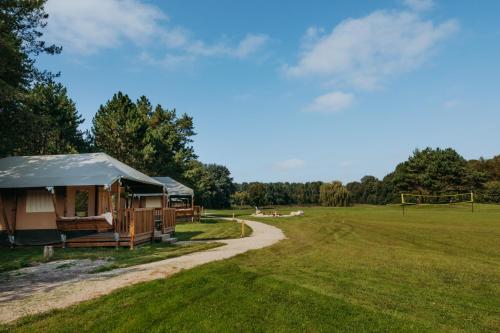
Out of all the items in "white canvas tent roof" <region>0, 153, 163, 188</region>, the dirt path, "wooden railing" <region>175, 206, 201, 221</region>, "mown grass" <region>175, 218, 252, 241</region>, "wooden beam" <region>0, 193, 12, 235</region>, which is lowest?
"mown grass" <region>175, 218, 252, 241</region>

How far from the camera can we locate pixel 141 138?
132ft

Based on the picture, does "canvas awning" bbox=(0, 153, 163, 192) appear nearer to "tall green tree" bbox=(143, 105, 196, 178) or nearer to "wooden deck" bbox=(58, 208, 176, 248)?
"wooden deck" bbox=(58, 208, 176, 248)

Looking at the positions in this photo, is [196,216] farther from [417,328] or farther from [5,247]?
[417,328]

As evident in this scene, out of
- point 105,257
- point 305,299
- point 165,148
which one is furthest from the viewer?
point 165,148

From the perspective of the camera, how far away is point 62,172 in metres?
17.9

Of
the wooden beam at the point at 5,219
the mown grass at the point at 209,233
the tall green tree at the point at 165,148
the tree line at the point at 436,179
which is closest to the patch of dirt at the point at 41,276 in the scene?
the wooden beam at the point at 5,219

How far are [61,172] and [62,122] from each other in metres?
26.7

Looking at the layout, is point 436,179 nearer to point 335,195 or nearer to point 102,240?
point 335,195

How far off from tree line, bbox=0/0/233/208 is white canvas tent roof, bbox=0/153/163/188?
4.97 ft

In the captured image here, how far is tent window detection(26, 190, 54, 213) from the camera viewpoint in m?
18.1

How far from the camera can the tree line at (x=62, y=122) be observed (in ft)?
61.8

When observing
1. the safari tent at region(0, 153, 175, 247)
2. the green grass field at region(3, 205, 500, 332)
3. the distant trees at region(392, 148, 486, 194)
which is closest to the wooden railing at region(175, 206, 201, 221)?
the safari tent at region(0, 153, 175, 247)

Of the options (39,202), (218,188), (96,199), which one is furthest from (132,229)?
(218,188)

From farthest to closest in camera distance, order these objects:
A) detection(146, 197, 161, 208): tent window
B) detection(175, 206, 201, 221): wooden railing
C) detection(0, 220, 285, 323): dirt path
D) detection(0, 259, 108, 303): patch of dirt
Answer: detection(175, 206, 201, 221): wooden railing → detection(146, 197, 161, 208): tent window → detection(0, 259, 108, 303): patch of dirt → detection(0, 220, 285, 323): dirt path
